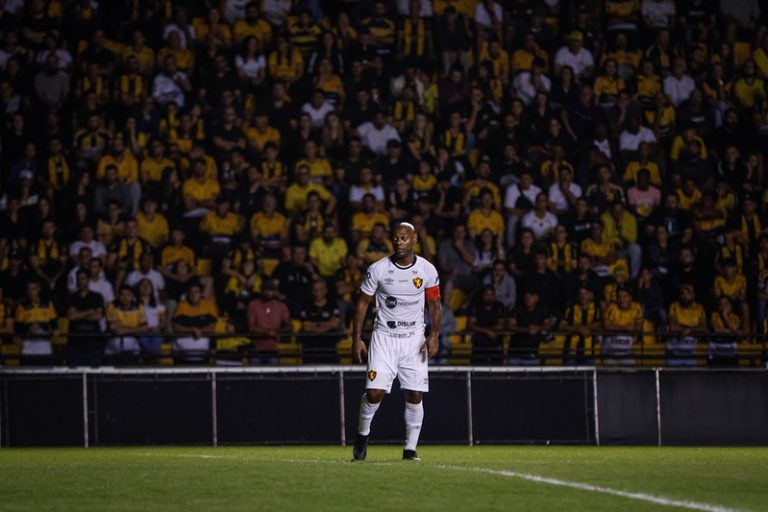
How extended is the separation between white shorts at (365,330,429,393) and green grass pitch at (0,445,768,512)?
0.75 metres

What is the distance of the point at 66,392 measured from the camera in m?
18.6

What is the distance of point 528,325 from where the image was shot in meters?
20.4

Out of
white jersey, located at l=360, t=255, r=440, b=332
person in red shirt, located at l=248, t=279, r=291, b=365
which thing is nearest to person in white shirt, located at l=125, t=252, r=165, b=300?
person in red shirt, located at l=248, t=279, r=291, b=365

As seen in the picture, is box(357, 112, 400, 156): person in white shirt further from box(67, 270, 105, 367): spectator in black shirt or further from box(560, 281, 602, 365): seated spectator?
box(67, 270, 105, 367): spectator in black shirt

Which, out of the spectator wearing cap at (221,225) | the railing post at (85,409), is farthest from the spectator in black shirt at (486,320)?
the railing post at (85,409)

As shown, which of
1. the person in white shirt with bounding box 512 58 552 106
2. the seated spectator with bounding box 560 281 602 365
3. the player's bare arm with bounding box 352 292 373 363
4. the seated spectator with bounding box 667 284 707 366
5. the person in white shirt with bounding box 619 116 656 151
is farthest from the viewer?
the person in white shirt with bounding box 512 58 552 106

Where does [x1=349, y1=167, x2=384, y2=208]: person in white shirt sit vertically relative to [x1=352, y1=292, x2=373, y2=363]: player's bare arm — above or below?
above

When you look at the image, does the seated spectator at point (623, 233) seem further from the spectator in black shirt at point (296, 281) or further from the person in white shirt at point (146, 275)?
the person in white shirt at point (146, 275)

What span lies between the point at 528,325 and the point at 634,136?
4935mm

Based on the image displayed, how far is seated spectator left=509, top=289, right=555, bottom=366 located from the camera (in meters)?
19.7

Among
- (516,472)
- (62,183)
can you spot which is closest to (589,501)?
(516,472)

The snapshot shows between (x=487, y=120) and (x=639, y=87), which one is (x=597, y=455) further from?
(x=639, y=87)

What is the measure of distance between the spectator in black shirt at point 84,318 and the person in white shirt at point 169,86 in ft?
13.7

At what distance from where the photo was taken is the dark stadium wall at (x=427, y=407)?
18641mm
